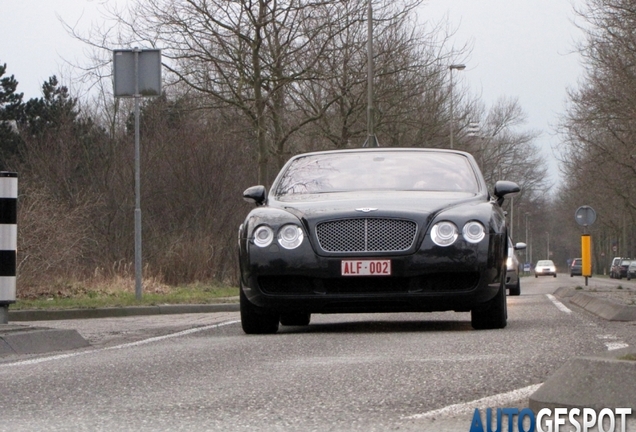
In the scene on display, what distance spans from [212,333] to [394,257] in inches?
76.3

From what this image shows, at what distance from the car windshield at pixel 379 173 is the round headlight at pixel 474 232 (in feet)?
3.61

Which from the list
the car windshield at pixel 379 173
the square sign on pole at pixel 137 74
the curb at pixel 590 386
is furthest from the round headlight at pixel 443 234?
the square sign on pole at pixel 137 74

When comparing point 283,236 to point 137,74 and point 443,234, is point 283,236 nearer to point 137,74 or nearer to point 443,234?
point 443,234

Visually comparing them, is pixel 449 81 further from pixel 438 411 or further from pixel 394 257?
pixel 438 411

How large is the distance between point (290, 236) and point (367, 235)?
582 mm

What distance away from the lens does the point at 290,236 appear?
8.86m

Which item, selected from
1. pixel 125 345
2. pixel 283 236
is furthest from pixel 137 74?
pixel 125 345

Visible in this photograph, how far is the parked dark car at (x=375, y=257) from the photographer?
28.8 ft

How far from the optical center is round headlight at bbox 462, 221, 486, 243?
8.82 meters

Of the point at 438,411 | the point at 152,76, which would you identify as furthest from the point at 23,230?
the point at 438,411

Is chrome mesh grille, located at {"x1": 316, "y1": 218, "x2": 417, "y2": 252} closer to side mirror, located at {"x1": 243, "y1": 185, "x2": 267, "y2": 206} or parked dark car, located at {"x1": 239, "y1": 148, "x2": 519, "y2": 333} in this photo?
parked dark car, located at {"x1": 239, "y1": 148, "x2": 519, "y2": 333}

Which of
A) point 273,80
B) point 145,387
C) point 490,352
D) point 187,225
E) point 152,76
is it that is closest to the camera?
point 145,387

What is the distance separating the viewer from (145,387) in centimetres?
561

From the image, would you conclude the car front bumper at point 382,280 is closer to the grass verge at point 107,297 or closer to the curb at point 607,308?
the curb at point 607,308
